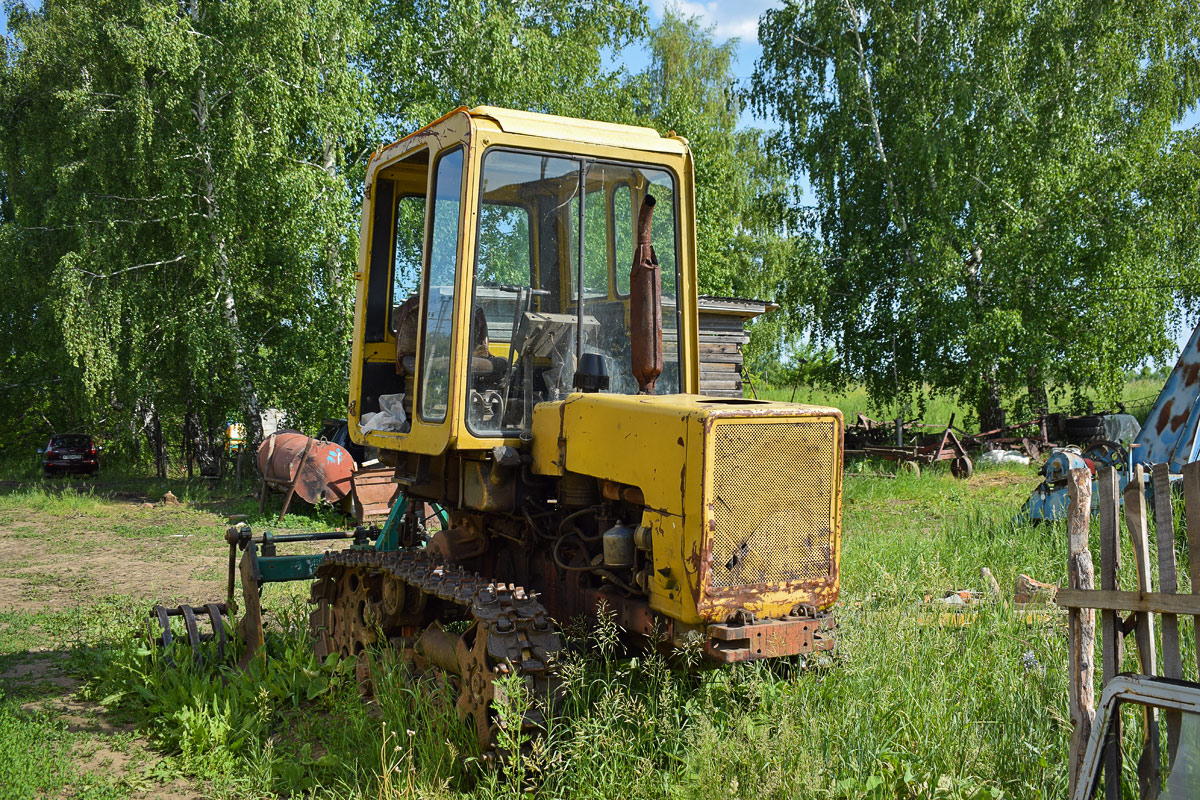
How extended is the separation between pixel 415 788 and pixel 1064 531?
19.2ft

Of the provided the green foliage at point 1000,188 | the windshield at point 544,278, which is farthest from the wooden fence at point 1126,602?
the green foliage at point 1000,188

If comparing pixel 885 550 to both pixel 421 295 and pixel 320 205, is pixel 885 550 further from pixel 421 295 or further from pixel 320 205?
pixel 320 205

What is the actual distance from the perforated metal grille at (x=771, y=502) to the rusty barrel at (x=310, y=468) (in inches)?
Result: 404

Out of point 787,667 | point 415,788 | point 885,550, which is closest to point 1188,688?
point 787,667

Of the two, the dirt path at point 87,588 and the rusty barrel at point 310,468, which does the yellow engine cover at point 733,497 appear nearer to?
the dirt path at point 87,588

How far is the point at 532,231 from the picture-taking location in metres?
4.85

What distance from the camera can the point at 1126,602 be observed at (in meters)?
3.12

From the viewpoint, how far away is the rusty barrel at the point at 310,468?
13.1 m

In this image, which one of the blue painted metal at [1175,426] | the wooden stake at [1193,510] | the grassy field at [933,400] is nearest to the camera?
the wooden stake at [1193,510]

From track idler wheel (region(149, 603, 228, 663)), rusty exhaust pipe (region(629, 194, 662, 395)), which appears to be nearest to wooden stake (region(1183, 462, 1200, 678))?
rusty exhaust pipe (region(629, 194, 662, 395))

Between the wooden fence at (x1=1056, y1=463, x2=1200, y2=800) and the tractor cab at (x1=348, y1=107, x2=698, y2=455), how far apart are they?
2088 mm

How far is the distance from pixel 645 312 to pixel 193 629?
12.7 ft

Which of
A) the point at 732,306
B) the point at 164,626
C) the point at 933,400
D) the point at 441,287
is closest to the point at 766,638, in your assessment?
the point at 441,287

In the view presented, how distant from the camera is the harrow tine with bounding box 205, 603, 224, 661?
6.05 metres
